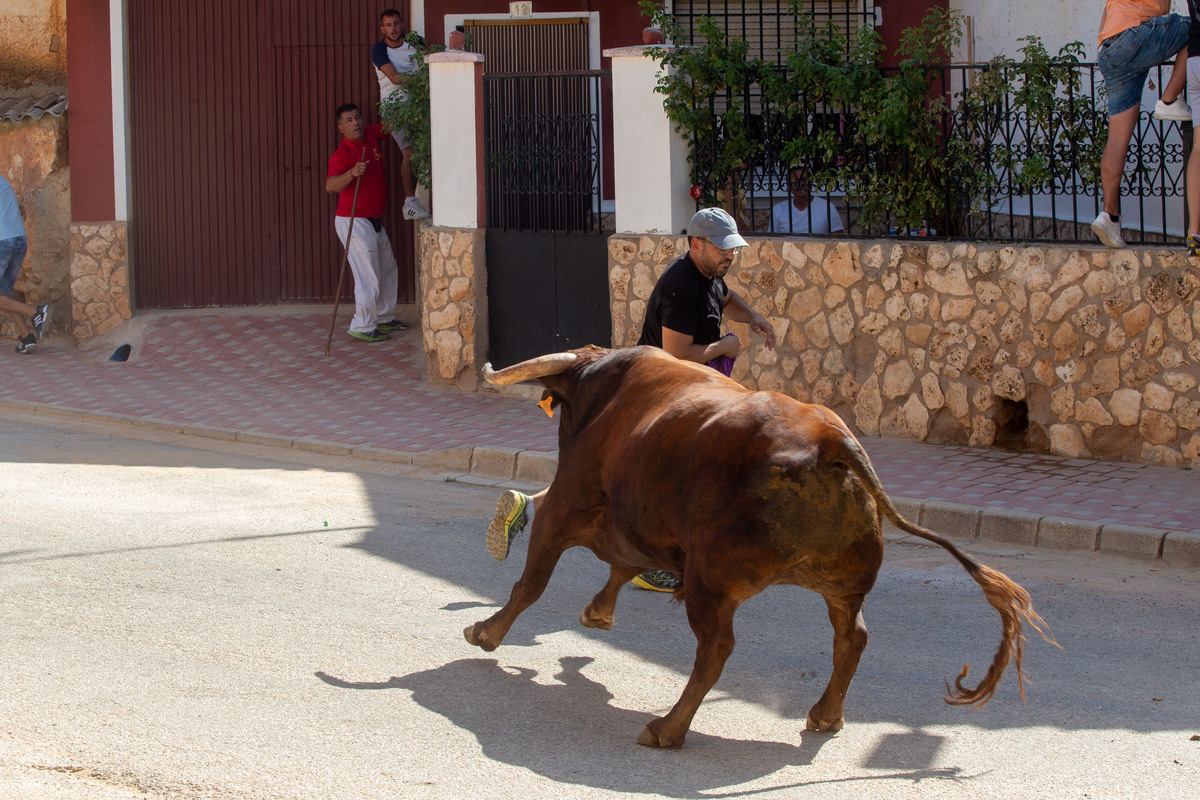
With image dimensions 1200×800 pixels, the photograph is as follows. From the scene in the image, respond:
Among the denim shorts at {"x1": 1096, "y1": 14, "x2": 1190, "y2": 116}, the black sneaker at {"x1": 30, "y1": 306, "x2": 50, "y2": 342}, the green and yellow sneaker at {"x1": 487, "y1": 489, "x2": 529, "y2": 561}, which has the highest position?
the denim shorts at {"x1": 1096, "y1": 14, "x2": 1190, "y2": 116}

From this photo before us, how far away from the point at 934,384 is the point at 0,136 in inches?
447

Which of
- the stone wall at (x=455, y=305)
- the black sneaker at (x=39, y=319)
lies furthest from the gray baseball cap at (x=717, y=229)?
the black sneaker at (x=39, y=319)

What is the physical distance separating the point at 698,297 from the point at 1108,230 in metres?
3.66

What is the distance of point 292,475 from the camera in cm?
895

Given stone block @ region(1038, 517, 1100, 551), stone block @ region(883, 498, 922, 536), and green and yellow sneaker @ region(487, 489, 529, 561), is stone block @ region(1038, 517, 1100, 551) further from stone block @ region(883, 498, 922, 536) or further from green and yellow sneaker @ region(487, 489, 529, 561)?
green and yellow sneaker @ region(487, 489, 529, 561)

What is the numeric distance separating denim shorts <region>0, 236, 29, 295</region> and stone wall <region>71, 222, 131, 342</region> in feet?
1.87

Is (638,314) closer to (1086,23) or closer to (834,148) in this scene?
(834,148)

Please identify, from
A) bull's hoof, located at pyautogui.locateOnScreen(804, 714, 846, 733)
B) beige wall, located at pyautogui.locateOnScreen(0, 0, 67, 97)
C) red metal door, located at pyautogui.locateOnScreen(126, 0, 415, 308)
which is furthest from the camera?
beige wall, located at pyautogui.locateOnScreen(0, 0, 67, 97)

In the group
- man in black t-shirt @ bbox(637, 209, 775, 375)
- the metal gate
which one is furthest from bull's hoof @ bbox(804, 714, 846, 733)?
the metal gate

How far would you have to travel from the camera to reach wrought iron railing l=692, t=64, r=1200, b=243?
8.88m

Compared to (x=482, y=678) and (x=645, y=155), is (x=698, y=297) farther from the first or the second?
(x=645, y=155)

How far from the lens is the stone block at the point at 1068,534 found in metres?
7.00

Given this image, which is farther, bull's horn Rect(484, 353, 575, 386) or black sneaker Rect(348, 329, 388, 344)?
black sneaker Rect(348, 329, 388, 344)

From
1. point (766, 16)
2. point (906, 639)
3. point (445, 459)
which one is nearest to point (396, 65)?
point (766, 16)
